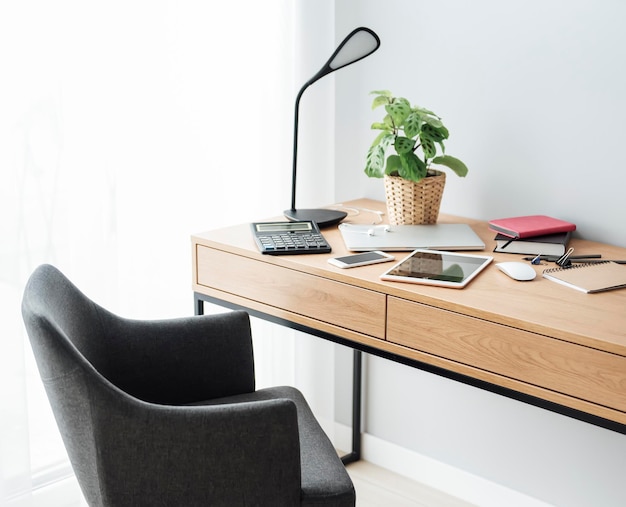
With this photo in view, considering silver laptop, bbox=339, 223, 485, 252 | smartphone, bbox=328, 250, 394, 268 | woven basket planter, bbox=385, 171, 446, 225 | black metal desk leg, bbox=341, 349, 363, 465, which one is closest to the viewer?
smartphone, bbox=328, 250, 394, 268

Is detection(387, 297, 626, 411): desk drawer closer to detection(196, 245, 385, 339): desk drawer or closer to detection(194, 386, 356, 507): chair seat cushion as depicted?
detection(196, 245, 385, 339): desk drawer

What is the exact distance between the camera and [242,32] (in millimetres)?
2301

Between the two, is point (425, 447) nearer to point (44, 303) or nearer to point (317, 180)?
point (317, 180)

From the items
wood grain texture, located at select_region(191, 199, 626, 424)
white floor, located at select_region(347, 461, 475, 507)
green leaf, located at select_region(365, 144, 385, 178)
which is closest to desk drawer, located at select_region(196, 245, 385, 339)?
wood grain texture, located at select_region(191, 199, 626, 424)

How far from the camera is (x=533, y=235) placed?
1.97 meters

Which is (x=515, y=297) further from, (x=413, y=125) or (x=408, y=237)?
(x=413, y=125)

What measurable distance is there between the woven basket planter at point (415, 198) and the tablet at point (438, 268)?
195 millimetres

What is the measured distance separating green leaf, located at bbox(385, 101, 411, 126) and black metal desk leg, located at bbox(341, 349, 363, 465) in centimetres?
79

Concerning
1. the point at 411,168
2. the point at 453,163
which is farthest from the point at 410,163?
the point at 453,163

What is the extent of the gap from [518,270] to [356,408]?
1000 millimetres

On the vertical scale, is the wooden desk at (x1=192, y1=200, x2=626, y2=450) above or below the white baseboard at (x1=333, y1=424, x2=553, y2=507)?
above

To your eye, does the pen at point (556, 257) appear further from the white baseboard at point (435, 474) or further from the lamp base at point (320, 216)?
the white baseboard at point (435, 474)

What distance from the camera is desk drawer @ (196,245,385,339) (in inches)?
70.1

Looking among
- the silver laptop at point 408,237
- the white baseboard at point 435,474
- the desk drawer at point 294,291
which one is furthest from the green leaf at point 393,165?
the white baseboard at point 435,474
